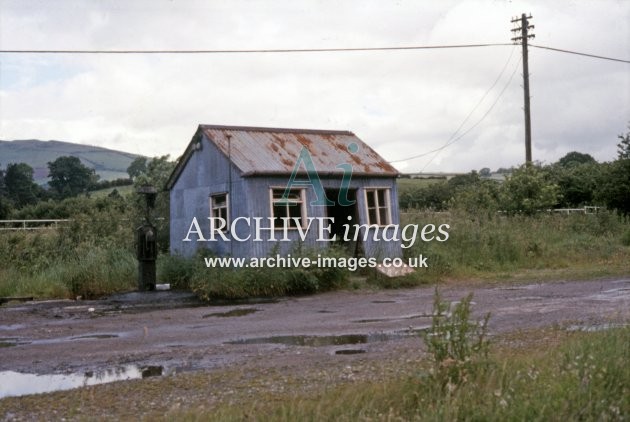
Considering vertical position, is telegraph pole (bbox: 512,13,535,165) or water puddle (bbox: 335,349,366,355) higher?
telegraph pole (bbox: 512,13,535,165)

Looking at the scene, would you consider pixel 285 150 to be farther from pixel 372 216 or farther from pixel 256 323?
pixel 256 323

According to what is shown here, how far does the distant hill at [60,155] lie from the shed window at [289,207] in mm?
90567

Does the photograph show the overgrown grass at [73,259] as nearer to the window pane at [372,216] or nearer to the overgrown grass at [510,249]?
the window pane at [372,216]

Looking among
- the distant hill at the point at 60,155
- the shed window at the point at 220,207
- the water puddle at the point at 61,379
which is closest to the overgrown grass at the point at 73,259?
the shed window at the point at 220,207

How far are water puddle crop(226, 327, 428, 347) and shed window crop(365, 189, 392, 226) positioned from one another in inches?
431

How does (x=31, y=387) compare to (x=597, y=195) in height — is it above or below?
below

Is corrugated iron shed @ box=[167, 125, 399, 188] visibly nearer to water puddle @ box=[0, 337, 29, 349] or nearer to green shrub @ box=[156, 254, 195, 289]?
green shrub @ box=[156, 254, 195, 289]

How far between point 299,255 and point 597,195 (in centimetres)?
2219

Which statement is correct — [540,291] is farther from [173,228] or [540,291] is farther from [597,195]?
[597,195]

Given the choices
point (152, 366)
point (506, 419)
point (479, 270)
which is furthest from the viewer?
point (479, 270)

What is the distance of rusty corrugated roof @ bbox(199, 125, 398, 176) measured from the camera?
2092 centimetres

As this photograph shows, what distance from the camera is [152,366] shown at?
9.55 meters

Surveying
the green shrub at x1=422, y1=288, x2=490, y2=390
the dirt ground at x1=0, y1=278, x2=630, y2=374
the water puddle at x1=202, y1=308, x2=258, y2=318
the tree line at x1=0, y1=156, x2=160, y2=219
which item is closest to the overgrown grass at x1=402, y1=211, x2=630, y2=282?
the dirt ground at x1=0, y1=278, x2=630, y2=374

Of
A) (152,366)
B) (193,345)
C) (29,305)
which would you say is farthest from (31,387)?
(29,305)
